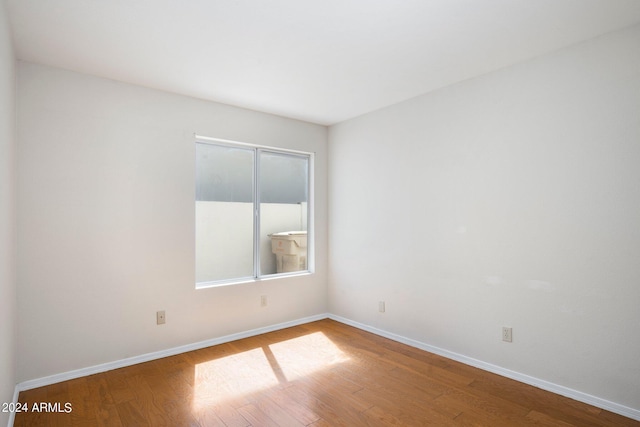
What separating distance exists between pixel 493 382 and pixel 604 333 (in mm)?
847

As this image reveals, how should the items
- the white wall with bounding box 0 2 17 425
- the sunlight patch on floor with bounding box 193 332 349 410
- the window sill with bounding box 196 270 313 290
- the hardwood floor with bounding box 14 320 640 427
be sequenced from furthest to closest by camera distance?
the window sill with bounding box 196 270 313 290 < the sunlight patch on floor with bounding box 193 332 349 410 < the hardwood floor with bounding box 14 320 640 427 < the white wall with bounding box 0 2 17 425

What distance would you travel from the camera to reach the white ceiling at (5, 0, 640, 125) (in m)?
2.07

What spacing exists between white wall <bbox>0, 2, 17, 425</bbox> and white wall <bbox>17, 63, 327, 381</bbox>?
27cm

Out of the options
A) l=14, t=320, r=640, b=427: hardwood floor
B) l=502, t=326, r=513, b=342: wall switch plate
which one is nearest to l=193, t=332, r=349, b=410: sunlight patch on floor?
l=14, t=320, r=640, b=427: hardwood floor

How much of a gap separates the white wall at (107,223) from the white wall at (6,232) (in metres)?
0.27

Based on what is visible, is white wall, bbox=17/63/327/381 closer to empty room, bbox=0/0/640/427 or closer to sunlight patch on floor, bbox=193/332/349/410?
empty room, bbox=0/0/640/427

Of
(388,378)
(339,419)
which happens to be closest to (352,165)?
(388,378)

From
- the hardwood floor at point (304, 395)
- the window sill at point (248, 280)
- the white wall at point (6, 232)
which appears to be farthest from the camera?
the window sill at point (248, 280)

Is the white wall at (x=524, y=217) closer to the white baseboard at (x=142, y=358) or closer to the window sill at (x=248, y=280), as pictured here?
the window sill at (x=248, y=280)

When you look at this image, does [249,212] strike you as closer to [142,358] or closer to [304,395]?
[142,358]

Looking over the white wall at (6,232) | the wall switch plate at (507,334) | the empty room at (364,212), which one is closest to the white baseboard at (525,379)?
the empty room at (364,212)

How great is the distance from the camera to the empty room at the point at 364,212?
7.40 feet

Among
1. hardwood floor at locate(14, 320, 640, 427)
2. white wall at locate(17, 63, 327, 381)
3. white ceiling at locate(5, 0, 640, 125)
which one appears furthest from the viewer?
white wall at locate(17, 63, 327, 381)

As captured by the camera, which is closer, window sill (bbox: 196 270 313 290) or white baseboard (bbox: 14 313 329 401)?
white baseboard (bbox: 14 313 329 401)
